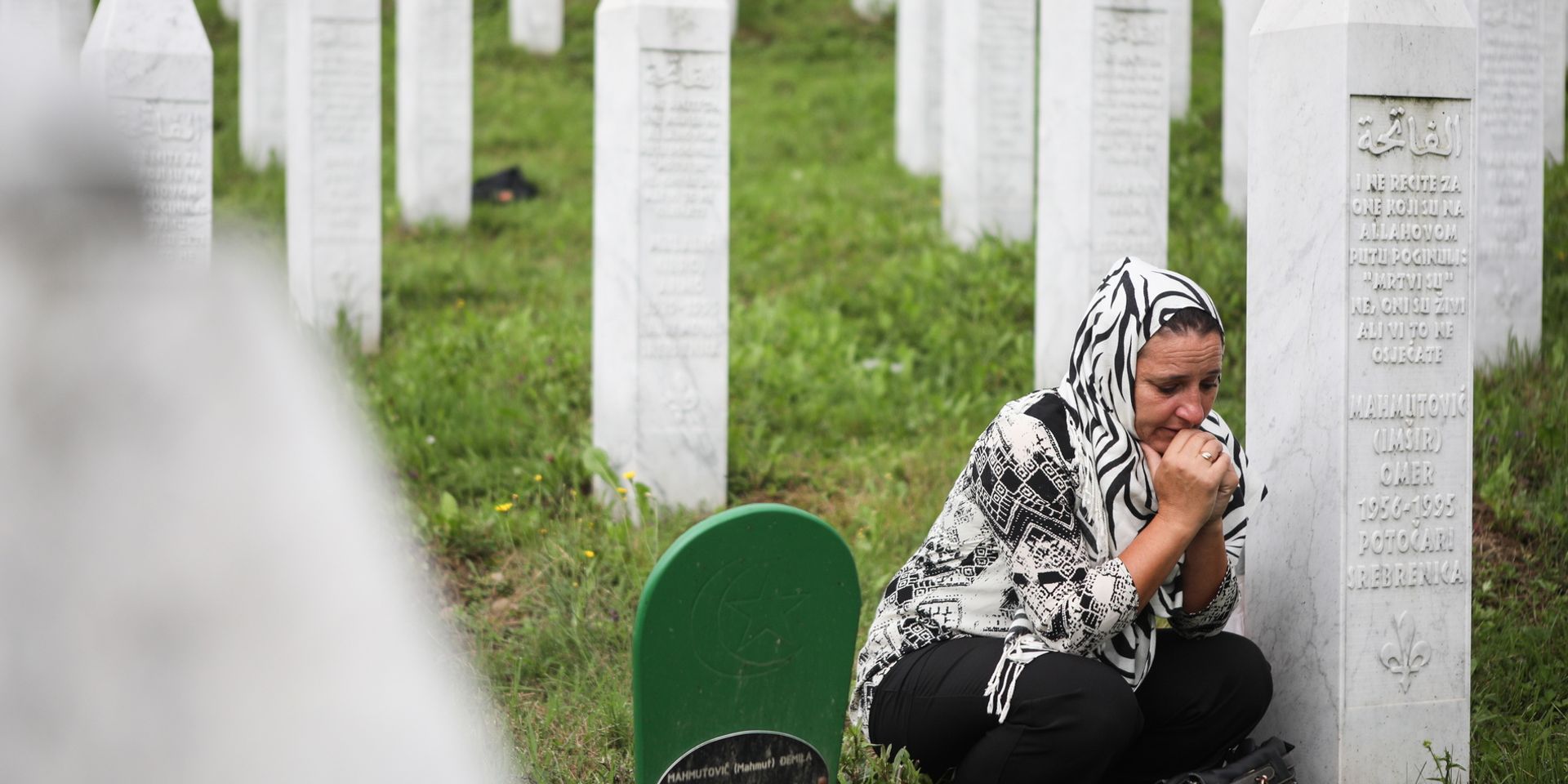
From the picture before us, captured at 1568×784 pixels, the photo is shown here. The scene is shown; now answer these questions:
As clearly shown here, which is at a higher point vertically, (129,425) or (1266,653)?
(129,425)

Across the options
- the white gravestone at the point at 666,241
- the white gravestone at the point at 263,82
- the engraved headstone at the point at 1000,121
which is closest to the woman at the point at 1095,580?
the white gravestone at the point at 666,241

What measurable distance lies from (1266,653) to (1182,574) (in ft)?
1.63

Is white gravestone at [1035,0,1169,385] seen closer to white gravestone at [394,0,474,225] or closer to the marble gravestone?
the marble gravestone

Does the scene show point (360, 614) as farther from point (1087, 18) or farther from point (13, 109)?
point (1087, 18)

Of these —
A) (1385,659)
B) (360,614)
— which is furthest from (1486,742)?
(360,614)

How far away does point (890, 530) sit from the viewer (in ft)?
18.2

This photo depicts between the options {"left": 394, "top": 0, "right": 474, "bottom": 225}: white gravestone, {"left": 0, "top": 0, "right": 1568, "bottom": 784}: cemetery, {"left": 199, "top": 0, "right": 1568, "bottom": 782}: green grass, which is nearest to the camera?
{"left": 0, "top": 0, "right": 1568, "bottom": 784}: cemetery

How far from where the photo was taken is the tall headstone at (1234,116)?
952 cm

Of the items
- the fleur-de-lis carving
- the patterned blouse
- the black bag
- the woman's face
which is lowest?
the black bag

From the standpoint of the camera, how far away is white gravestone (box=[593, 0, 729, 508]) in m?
5.95

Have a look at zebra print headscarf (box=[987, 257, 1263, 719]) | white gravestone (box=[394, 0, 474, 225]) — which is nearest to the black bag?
zebra print headscarf (box=[987, 257, 1263, 719])

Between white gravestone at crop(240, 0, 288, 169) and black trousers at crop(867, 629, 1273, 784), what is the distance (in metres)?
12.4

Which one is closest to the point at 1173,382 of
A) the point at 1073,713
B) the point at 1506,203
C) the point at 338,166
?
the point at 1073,713

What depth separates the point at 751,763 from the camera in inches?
107
